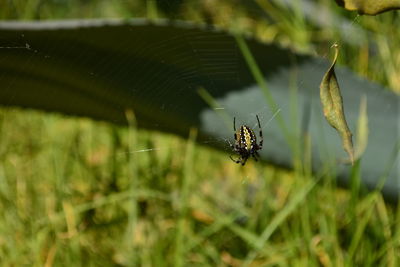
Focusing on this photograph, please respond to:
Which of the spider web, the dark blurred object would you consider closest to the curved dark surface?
the spider web

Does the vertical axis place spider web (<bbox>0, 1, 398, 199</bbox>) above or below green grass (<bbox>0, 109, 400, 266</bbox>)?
above

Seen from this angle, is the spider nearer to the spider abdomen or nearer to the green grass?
the spider abdomen

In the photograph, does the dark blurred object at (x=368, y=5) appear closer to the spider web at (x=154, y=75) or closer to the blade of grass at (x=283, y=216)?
the spider web at (x=154, y=75)

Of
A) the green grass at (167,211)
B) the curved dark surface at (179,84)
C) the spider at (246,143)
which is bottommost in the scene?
the green grass at (167,211)

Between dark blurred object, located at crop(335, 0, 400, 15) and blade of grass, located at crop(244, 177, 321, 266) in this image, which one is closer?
dark blurred object, located at crop(335, 0, 400, 15)

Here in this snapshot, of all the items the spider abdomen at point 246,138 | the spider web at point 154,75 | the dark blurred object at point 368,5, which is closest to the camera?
the dark blurred object at point 368,5

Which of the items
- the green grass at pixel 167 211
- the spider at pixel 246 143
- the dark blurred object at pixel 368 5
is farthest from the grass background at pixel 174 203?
the dark blurred object at pixel 368 5

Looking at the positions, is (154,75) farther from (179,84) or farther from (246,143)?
(246,143)

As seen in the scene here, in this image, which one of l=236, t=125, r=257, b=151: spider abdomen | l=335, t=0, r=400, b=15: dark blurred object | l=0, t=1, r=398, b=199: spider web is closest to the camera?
l=335, t=0, r=400, b=15: dark blurred object

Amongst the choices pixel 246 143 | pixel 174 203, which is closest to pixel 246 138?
pixel 246 143
